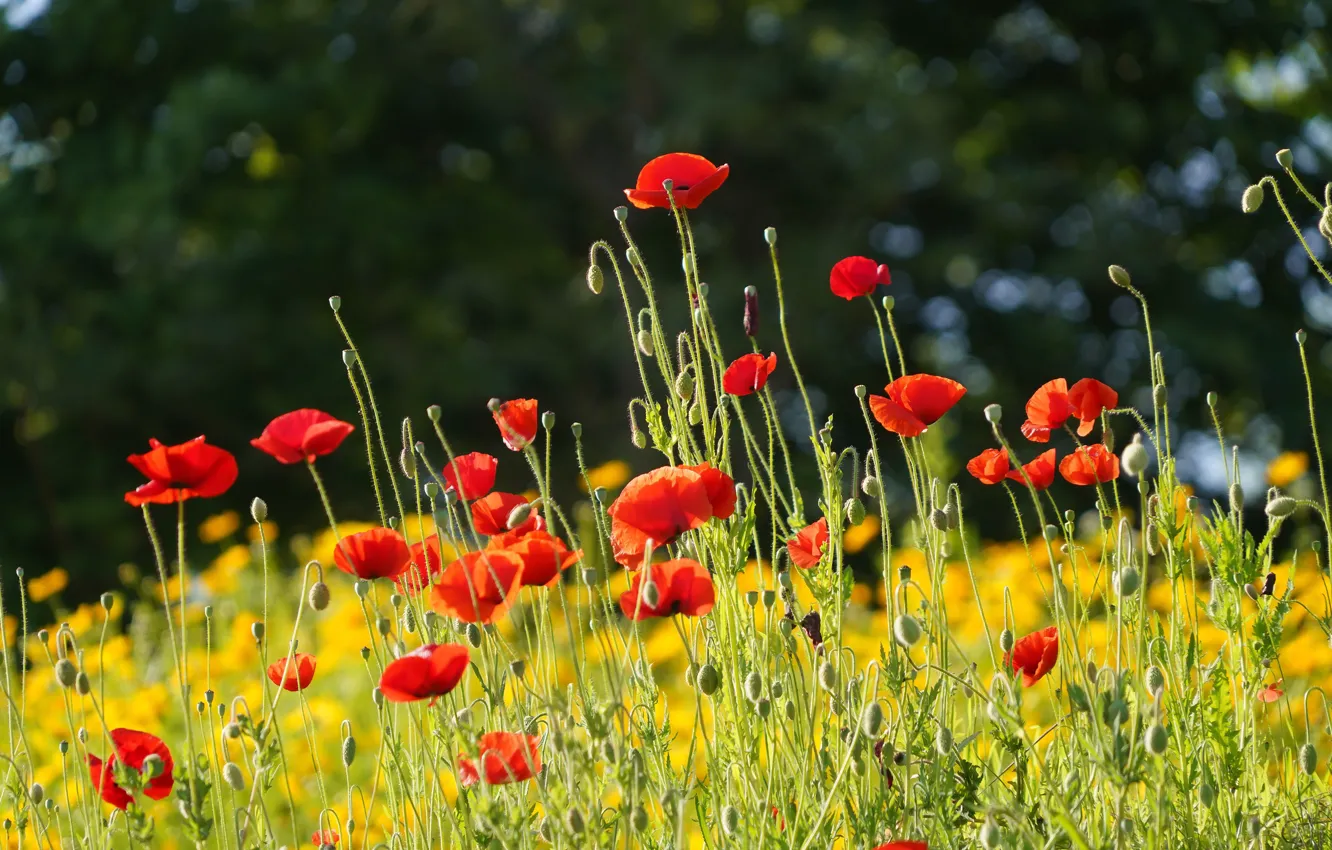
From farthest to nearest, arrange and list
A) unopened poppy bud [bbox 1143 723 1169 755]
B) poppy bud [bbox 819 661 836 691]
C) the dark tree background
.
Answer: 1. the dark tree background
2. poppy bud [bbox 819 661 836 691]
3. unopened poppy bud [bbox 1143 723 1169 755]

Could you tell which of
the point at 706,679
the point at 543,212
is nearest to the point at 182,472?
the point at 706,679

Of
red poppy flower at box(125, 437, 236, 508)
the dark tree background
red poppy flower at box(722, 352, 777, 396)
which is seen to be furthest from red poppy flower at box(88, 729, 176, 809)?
A: the dark tree background

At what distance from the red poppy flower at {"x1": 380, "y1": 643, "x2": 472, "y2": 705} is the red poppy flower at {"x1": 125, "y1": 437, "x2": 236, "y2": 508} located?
12.8 inches

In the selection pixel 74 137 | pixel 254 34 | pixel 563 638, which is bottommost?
pixel 563 638

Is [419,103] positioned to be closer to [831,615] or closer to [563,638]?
[563,638]

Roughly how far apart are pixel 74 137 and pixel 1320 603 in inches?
314

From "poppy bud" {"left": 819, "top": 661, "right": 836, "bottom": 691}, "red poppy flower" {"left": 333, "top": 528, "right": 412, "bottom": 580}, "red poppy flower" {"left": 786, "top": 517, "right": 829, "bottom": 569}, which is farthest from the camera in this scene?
"red poppy flower" {"left": 786, "top": 517, "right": 829, "bottom": 569}

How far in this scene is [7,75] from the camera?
9.12m

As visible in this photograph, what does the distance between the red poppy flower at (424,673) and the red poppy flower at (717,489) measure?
278 millimetres

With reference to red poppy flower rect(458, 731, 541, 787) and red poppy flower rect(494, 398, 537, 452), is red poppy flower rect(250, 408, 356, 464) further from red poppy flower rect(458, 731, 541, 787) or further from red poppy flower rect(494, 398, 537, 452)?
red poppy flower rect(458, 731, 541, 787)

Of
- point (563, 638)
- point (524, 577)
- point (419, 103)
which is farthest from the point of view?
point (419, 103)

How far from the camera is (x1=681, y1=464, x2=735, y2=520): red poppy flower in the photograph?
1.32 metres

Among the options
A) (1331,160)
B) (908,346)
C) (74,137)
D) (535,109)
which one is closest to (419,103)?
(535,109)

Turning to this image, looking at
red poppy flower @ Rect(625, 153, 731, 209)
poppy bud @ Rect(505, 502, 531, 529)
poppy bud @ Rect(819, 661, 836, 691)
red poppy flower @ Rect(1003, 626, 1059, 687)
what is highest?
red poppy flower @ Rect(625, 153, 731, 209)
